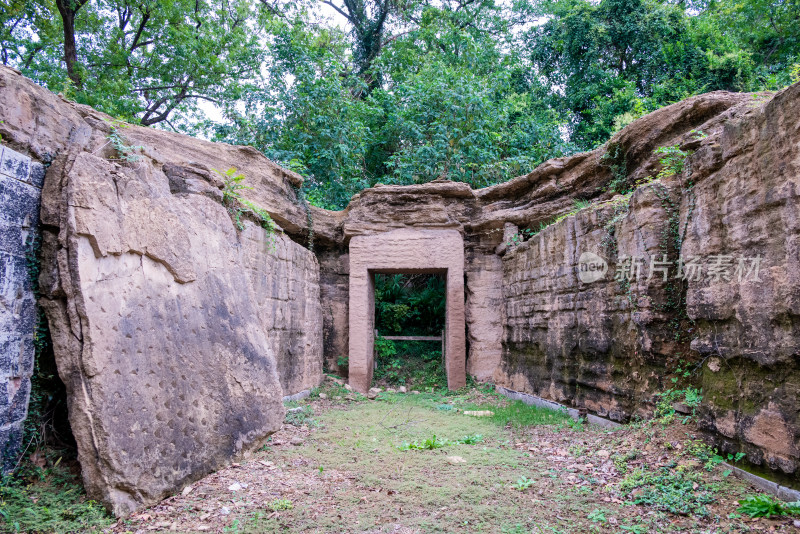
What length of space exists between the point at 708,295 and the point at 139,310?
431 cm

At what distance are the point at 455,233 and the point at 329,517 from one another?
6344mm

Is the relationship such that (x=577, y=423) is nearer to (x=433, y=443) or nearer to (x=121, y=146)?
(x=433, y=443)

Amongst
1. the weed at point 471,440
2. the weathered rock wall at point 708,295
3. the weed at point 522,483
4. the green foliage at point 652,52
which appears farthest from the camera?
the green foliage at point 652,52

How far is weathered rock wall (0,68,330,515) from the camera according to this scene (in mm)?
2939

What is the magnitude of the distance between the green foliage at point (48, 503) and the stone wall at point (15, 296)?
15cm

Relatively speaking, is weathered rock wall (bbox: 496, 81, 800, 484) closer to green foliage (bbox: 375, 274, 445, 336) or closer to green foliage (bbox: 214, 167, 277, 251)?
green foliage (bbox: 214, 167, 277, 251)

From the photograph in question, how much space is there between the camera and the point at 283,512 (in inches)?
122

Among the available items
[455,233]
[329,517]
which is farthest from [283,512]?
[455,233]

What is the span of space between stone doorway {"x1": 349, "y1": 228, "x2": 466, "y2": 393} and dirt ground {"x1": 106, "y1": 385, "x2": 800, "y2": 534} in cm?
332

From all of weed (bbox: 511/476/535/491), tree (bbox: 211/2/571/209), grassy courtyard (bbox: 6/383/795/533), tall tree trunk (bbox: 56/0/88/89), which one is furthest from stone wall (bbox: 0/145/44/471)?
tall tree trunk (bbox: 56/0/88/89)

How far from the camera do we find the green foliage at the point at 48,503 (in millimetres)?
2590

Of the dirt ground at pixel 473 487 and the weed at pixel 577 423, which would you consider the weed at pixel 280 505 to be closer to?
the dirt ground at pixel 473 487

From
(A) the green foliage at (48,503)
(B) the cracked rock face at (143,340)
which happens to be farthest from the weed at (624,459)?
(A) the green foliage at (48,503)

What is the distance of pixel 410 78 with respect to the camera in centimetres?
1240
